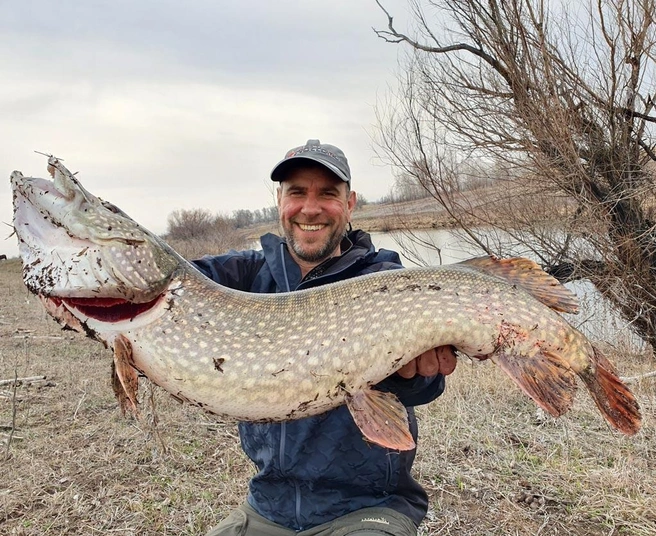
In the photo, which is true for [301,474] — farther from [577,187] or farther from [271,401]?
[577,187]

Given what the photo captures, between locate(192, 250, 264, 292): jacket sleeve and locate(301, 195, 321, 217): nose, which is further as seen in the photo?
locate(301, 195, 321, 217): nose

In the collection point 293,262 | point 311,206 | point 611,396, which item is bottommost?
point 611,396

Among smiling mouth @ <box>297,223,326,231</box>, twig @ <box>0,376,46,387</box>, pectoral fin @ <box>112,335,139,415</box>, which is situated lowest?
twig @ <box>0,376,46,387</box>

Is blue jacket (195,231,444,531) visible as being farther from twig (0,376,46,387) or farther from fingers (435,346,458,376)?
twig (0,376,46,387)

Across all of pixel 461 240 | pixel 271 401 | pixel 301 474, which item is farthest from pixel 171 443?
pixel 461 240

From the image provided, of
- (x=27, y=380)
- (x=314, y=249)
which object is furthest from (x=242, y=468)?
(x=27, y=380)

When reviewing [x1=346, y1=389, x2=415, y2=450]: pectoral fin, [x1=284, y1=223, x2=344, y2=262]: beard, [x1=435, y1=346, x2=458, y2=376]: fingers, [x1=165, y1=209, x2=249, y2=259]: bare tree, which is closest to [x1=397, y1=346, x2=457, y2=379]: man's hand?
[x1=435, y1=346, x2=458, y2=376]: fingers

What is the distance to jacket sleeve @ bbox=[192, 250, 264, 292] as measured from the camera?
8.03 ft

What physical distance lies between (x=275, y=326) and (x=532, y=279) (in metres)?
1.02

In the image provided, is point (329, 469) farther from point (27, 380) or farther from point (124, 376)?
point (27, 380)

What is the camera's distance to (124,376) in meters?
1.74

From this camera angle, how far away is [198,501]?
2816mm

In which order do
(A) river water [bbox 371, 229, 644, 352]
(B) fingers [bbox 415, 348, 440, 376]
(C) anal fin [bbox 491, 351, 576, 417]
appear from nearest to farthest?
(C) anal fin [bbox 491, 351, 576, 417] → (B) fingers [bbox 415, 348, 440, 376] → (A) river water [bbox 371, 229, 644, 352]

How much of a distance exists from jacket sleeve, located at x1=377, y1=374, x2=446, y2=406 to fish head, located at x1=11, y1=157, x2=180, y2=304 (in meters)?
0.97
